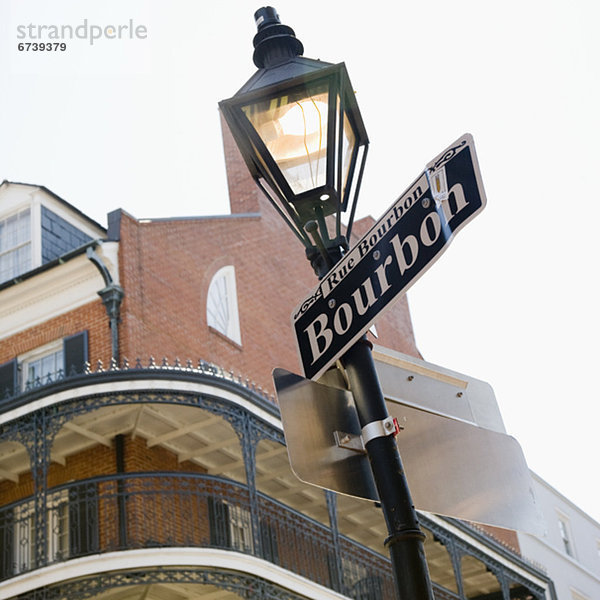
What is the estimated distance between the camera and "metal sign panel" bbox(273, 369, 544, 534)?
344 centimetres

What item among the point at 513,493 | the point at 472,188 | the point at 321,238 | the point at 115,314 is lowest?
the point at 513,493

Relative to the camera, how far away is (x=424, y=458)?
3.71 meters

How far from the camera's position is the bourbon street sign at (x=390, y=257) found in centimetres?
315

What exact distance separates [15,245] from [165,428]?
6095 millimetres

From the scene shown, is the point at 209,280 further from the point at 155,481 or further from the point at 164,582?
the point at 164,582

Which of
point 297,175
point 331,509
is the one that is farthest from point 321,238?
point 331,509

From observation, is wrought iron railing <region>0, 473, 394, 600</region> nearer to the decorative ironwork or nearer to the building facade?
the decorative ironwork

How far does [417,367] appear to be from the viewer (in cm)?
412

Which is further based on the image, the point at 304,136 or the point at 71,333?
the point at 71,333

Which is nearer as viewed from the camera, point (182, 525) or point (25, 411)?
point (25, 411)

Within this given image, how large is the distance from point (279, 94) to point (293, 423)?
1.32 metres

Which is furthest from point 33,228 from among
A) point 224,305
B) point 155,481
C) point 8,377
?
point 155,481

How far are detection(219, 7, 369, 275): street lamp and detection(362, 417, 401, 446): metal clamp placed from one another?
801 mm

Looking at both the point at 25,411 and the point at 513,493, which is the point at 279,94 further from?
the point at 25,411
